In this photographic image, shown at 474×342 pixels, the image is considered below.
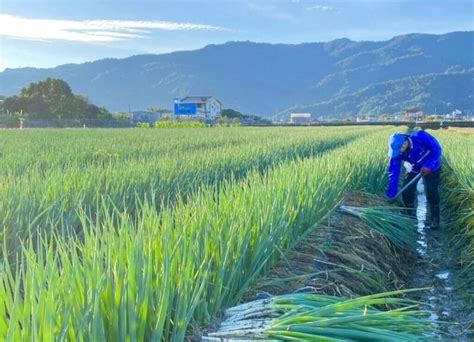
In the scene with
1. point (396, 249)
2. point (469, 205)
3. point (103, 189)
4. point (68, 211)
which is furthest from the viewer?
point (469, 205)

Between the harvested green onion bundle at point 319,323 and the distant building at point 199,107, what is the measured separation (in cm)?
A: 7918

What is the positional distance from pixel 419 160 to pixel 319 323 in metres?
5.21

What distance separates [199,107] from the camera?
94.1m

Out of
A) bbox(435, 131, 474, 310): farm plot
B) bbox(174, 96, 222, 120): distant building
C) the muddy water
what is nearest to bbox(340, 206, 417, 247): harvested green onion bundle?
the muddy water

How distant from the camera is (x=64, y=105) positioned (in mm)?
50844

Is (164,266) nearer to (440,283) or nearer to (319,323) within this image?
(319,323)

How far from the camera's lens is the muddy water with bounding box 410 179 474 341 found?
3814 mm

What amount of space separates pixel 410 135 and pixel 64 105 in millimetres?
47859

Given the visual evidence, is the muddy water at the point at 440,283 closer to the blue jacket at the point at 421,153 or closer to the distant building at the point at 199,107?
the blue jacket at the point at 421,153

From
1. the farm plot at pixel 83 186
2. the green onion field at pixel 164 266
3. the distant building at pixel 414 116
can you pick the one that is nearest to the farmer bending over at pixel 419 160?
the green onion field at pixel 164 266

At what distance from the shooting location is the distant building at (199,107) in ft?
278

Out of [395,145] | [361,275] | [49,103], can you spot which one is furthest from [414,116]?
[361,275]

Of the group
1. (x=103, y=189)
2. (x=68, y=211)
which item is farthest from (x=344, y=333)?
(x=103, y=189)

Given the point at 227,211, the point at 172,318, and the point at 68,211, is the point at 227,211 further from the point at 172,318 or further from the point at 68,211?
the point at 68,211
